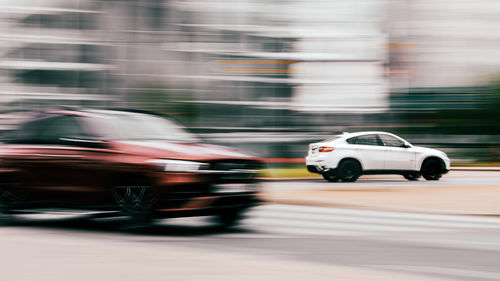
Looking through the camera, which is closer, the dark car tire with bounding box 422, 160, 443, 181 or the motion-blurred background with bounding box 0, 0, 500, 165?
the dark car tire with bounding box 422, 160, 443, 181

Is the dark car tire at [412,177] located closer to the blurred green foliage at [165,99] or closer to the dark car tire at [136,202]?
the dark car tire at [136,202]

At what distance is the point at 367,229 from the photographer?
30.2 ft

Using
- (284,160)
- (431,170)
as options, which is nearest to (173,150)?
(431,170)

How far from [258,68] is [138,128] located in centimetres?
3126

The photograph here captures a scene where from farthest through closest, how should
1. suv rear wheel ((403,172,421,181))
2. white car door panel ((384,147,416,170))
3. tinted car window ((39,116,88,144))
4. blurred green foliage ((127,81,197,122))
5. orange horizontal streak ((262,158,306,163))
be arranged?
blurred green foliage ((127,81,197,122)), orange horizontal streak ((262,158,306,163)), suv rear wheel ((403,172,421,181)), white car door panel ((384,147,416,170)), tinted car window ((39,116,88,144))

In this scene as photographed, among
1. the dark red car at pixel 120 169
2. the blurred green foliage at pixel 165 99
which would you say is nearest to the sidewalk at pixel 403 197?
the dark red car at pixel 120 169

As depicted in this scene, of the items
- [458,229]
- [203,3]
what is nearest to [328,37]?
[203,3]

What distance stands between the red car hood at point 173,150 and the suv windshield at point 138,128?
0.28 metres

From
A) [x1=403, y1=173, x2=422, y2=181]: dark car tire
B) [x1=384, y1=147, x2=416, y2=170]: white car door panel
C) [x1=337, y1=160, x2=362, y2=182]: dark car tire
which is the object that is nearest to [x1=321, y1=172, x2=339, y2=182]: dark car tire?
[x1=337, y1=160, x2=362, y2=182]: dark car tire

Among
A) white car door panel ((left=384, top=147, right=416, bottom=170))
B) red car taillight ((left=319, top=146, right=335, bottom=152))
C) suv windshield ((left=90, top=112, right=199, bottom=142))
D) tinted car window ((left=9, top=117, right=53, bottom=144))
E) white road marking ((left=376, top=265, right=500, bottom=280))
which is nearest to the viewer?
white road marking ((left=376, top=265, right=500, bottom=280))

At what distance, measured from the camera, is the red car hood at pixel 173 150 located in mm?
8039

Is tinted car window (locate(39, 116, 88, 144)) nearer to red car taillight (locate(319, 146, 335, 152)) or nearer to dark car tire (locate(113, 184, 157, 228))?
dark car tire (locate(113, 184, 157, 228))

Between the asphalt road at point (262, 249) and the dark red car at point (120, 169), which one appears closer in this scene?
the asphalt road at point (262, 249)

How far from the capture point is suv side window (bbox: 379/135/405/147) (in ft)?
63.0
